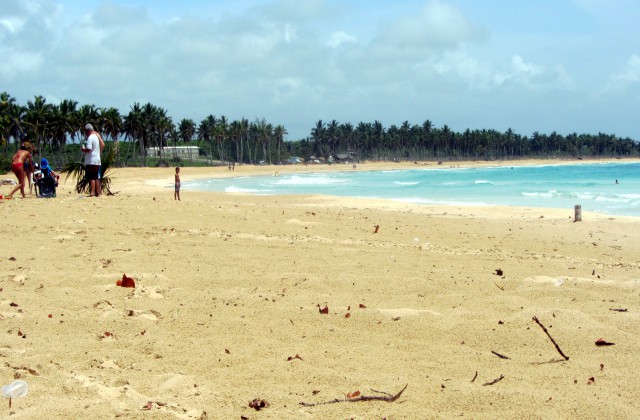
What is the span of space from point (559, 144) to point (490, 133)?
30.6m

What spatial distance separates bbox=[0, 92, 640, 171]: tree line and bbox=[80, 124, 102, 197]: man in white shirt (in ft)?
160

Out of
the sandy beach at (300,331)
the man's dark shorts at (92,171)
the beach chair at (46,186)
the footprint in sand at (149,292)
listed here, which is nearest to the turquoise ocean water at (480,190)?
the man's dark shorts at (92,171)

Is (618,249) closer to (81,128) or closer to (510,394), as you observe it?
(510,394)

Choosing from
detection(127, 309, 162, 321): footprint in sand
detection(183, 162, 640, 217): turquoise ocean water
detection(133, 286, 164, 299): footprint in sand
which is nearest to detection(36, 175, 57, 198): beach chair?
detection(133, 286, 164, 299): footprint in sand

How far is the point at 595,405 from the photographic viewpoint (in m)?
3.33

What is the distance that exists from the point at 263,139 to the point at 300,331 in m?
129

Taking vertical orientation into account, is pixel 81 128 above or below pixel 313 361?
above

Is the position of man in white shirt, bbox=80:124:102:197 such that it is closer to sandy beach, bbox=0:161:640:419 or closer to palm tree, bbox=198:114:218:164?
sandy beach, bbox=0:161:640:419

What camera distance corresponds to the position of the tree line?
7338 centimetres

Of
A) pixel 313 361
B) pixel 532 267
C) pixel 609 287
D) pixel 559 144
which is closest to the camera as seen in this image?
pixel 313 361

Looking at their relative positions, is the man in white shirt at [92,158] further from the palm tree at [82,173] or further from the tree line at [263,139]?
the tree line at [263,139]

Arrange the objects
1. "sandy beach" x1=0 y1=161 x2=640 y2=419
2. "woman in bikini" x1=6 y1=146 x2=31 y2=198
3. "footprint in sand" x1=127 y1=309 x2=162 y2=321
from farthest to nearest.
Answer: "woman in bikini" x1=6 y1=146 x2=31 y2=198 < "footprint in sand" x1=127 y1=309 x2=162 y2=321 < "sandy beach" x1=0 y1=161 x2=640 y2=419

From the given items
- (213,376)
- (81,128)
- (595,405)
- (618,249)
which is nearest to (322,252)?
(213,376)

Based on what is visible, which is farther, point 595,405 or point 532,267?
point 532,267
